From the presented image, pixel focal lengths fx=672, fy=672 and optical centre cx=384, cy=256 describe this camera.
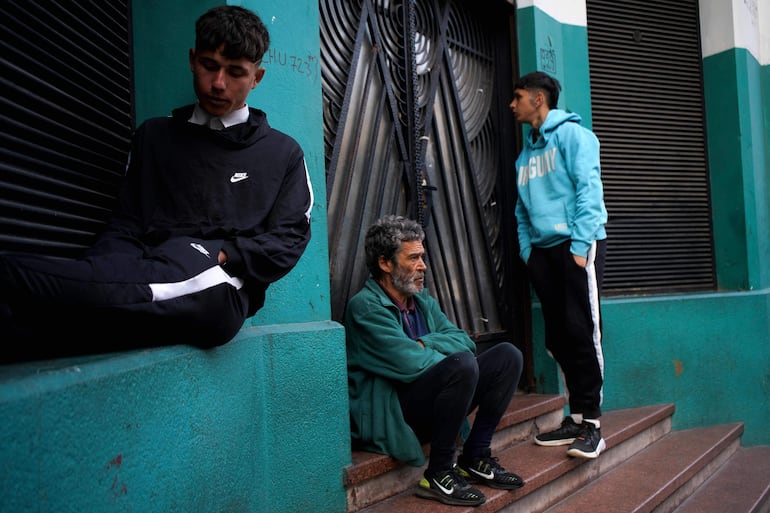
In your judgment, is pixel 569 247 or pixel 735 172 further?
pixel 735 172

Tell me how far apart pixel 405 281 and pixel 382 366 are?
18.9 inches

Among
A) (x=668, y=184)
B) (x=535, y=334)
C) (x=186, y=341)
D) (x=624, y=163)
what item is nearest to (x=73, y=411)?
(x=186, y=341)

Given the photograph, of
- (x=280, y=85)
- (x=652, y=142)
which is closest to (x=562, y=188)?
(x=280, y=85)

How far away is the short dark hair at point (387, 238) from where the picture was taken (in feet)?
11.1

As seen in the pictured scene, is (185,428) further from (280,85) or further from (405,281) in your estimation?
(405,281)

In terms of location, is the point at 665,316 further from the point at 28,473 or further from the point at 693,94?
the point at 28,473

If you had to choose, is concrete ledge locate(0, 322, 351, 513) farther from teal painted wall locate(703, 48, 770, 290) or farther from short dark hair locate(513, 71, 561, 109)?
teal painted wall locate(703, 48, 770, 290)

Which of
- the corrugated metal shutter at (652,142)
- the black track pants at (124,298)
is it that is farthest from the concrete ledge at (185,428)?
the corrugated metal shutter at (652,142)

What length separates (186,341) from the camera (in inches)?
75.2

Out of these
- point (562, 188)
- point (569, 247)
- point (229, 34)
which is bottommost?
point (569, 247)

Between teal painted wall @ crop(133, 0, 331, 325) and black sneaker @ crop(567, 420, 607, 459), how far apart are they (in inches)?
67.9

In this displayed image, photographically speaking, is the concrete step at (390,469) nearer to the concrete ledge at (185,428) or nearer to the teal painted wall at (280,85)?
the concrete ledge at (185,428)

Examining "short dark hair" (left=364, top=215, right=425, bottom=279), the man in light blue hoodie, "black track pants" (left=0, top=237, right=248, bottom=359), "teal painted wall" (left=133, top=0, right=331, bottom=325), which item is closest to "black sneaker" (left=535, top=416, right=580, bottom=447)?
the man in light blue hoodie

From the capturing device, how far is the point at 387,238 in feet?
11.2
